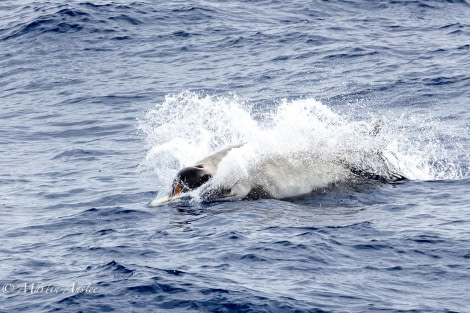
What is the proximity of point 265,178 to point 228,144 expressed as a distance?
1.93m

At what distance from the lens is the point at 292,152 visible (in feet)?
54.9

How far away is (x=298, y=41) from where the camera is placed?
98.7 ft

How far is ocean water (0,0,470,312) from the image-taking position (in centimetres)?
1148

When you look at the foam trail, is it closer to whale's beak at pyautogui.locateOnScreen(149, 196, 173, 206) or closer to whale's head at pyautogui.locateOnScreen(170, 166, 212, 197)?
whale's head at pyautogui.locateOnScreen(170, 166, 212, 197)

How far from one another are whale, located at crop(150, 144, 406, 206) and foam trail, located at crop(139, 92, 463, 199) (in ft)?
0.06

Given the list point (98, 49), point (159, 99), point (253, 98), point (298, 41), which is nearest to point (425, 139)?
point (253, 98)

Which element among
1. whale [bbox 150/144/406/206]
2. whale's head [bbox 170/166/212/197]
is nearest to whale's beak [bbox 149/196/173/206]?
whale [bbox 150/144/406/206]

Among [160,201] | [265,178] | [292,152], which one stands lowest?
[160,201]

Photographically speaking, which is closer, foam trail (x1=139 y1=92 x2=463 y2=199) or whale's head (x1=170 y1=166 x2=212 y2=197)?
whale's head (x1=170 y1=166 x2=212 y2=197)
